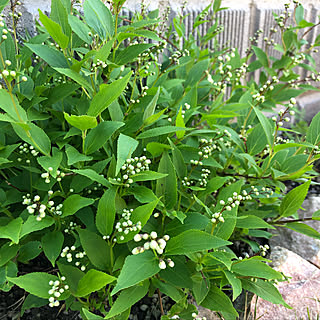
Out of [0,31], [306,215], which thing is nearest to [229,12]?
[306,215]

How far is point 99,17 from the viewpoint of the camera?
35.0 inches

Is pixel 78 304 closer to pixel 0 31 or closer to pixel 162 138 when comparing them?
pixel 162 138

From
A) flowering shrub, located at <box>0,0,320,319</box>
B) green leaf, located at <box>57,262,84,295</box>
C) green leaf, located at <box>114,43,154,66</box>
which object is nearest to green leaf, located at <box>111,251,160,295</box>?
flowering shrub, located at <box>0,0,320,319</box>

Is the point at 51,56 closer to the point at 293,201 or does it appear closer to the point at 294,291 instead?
the point at 293,201

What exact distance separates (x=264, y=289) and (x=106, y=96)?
0.69 m

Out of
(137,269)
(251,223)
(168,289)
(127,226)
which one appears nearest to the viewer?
(137,269)

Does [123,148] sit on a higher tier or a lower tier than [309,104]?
higher

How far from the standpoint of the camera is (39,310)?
3.68ft

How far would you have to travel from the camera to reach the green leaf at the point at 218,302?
900 mm

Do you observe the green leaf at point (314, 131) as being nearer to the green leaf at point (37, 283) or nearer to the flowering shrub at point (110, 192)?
the flowering shrub at point (110, 192)

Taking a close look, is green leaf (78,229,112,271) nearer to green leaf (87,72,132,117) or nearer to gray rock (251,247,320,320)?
green leaf (87,72,132,117)

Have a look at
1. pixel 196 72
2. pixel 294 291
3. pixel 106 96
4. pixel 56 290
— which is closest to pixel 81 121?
pixel 106 96

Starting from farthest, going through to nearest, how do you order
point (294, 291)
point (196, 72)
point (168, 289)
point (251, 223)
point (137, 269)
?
point (196, 72) → point (294, 291) → point (251, 223) → point (168, 289) → point (137, 269)

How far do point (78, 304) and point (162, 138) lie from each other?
0.56 meters
